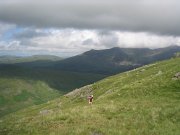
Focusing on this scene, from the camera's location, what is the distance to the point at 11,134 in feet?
103

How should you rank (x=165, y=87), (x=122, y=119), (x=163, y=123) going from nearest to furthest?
(x=163, y=123) → (x=122, y=119) → (x=165, y=87)

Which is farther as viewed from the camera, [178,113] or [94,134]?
[178,113]

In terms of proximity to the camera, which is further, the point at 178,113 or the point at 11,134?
the point at 178,113

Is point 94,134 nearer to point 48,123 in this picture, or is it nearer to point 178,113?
point 48,123

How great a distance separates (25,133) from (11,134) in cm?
142

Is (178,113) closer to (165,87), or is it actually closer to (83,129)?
(83,129)

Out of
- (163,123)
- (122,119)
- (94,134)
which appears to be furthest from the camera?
(122,119)

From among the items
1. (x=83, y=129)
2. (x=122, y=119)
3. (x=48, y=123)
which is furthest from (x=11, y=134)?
(x=122, y=119)

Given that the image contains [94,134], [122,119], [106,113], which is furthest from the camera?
[106,113]

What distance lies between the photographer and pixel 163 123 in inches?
1299

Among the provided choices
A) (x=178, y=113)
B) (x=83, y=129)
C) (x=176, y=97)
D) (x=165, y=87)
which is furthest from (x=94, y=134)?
(x=165, y=87)

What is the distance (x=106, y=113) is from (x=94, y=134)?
9.33 m

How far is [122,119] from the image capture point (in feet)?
115

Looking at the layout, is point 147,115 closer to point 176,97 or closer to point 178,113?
point 178,113
